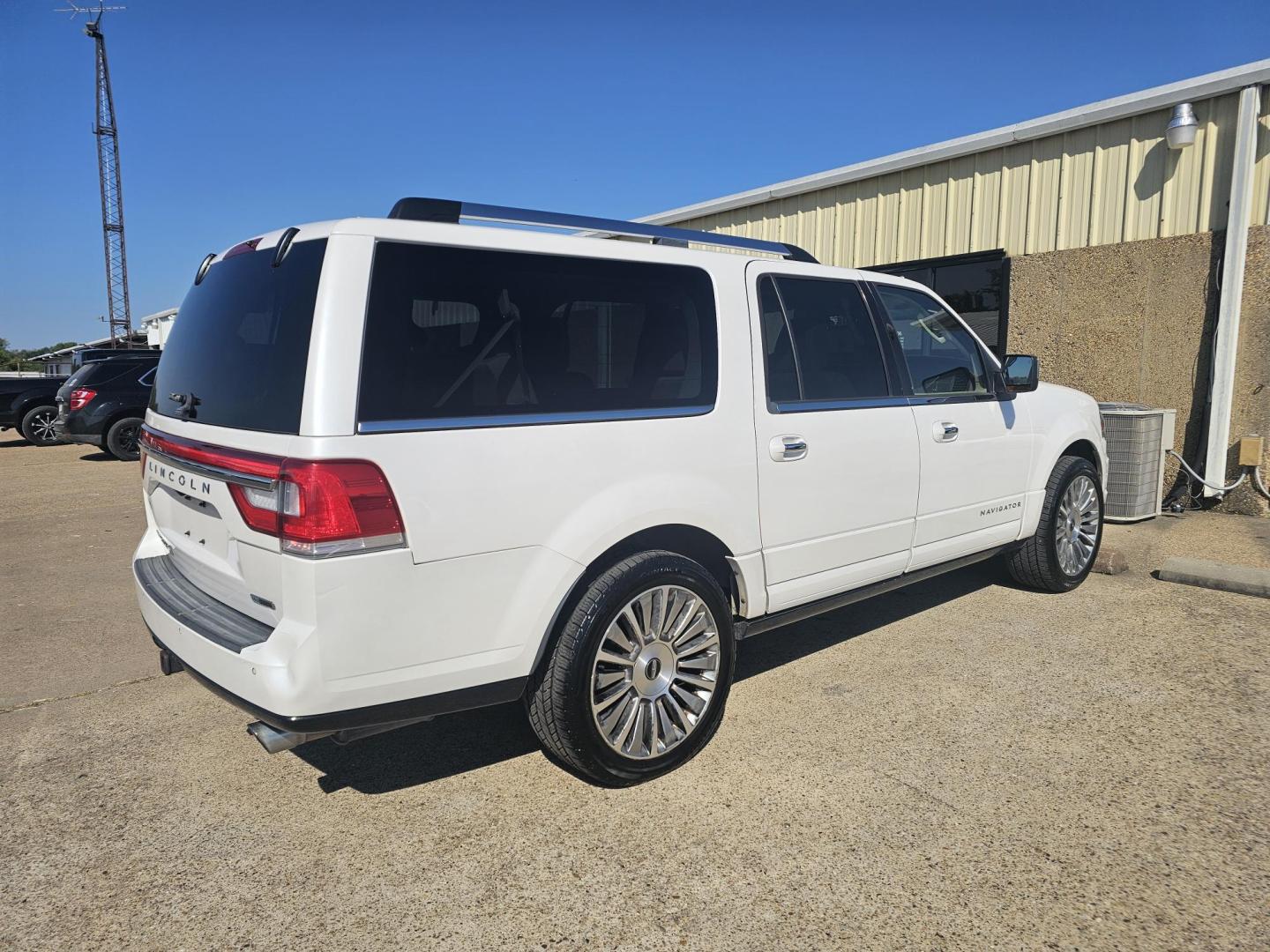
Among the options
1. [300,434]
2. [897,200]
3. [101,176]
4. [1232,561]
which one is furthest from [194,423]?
→ [101,176]

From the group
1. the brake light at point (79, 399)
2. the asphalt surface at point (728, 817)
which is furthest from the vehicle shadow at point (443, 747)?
the brake light at point (79, 399)

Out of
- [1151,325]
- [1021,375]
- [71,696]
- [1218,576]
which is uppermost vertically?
[1151,325]

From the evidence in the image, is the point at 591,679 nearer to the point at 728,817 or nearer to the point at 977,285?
the point at 728,817

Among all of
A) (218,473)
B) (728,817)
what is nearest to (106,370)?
(218,473)

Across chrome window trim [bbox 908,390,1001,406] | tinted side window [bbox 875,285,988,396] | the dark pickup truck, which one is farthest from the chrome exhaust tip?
the dark pickup truck

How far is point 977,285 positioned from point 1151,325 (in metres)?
1.86

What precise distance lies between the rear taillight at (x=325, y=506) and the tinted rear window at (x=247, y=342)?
0.46ft

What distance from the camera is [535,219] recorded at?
2994mm

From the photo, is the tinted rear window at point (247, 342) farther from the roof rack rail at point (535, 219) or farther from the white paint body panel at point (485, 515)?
the roof rack rail at point (535, 219)

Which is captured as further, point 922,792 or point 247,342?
point 922,792

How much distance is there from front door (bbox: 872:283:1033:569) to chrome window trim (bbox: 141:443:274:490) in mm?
2848

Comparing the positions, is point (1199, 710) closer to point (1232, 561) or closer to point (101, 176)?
point (1232, 561)

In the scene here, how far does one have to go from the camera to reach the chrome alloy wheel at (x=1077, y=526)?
5148 mm

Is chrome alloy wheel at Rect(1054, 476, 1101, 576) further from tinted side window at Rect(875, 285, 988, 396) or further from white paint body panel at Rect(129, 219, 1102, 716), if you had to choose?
white paint body panel at Rect(129, 219, 1102, 716)
